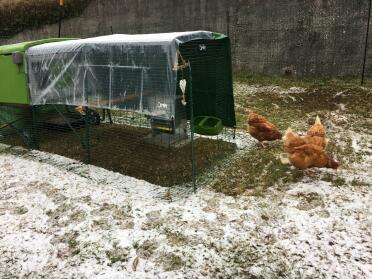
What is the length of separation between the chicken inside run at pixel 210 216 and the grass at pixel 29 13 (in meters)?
14.5

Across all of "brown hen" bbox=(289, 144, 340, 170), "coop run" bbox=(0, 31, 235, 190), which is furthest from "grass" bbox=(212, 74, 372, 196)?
"coop run" bbox=(0, 31, 235, 190)

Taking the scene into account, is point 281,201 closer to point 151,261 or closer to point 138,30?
point 151,261

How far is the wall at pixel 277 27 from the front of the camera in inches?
476

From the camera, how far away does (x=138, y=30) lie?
17406mm

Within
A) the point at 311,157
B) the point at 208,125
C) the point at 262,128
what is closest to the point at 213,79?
the point at 208,125

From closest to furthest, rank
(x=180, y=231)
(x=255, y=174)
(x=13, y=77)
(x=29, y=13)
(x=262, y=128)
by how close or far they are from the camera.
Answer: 1. (x=180, y=231)
2. (x=255, y=174)
3. (x=262, y=128)
4. (x=13, y=77)
5. (x=29, y=13)

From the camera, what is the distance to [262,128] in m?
7.50

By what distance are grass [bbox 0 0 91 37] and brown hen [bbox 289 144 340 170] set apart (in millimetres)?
17624

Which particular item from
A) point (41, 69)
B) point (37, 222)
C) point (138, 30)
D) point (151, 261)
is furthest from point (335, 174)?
point (138, 30)

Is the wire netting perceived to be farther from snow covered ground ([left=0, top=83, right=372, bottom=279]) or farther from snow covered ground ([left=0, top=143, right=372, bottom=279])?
snow covered ground ([left=0, top=143, right=372, bottom=279])

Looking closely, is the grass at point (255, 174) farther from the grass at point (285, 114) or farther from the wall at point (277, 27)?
the wall at point (277, 27)

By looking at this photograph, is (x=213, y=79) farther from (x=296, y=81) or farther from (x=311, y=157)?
(x=296, y=81)

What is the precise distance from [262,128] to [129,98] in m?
3.15

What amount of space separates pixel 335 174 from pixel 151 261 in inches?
157
